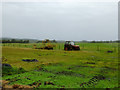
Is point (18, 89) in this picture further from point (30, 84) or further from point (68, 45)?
point (68, 45)

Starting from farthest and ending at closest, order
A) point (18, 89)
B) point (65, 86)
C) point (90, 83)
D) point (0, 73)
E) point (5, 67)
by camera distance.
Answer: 1. point (5, 67)
2. point (0, 73)
3. point (90, 83)
4. point (65, 86)
5. point (18, 89)

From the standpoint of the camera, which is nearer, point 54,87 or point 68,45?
point 54,87

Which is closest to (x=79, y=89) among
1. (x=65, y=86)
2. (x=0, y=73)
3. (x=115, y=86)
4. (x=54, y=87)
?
(x=65, y=86)

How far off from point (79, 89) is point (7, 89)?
10.2 ft

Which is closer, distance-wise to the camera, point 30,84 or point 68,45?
point 30,84

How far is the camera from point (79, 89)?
499cm

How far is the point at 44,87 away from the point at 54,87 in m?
0.44

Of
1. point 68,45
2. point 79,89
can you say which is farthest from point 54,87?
point 68,45

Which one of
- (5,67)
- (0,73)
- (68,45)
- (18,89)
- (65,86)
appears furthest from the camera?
(68,45)

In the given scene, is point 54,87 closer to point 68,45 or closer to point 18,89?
point 18,89

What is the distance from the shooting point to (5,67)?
24.6ft

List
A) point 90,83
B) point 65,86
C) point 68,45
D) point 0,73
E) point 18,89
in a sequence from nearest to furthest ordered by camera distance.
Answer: point 18,89 → point 65,86 → point 90,83 → point 0,73 → point 68,45

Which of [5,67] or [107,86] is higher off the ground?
[5,67]

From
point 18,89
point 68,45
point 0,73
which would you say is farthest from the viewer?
point 68,45
